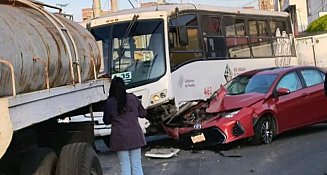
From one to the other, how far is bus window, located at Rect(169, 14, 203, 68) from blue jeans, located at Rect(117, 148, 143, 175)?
555cm

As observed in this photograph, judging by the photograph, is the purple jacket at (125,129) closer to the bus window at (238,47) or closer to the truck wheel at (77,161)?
the truck wheel at (77,161)

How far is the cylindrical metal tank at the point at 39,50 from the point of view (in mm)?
4355

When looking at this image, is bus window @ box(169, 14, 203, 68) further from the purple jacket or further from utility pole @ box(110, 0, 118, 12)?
utility pole @ box(110, 0, 118, 12)

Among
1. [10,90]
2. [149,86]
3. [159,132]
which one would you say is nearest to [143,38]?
[149,86]

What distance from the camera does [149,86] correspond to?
42.9 feet

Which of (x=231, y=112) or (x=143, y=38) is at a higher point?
(x=143, y=38)

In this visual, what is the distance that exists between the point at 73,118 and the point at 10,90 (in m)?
2.87

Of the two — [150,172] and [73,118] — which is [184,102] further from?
[73,118]

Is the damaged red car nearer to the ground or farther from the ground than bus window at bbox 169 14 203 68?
nearer to the ground

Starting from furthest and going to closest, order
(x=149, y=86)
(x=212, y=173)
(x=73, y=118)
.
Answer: (x=149, y=86) < (x=212, y=173) < (x=73, y=118)

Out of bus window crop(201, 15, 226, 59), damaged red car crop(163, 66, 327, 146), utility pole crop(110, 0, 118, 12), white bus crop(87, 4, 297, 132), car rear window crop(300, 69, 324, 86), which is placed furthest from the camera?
utility pole crop(110, 0, 118, 12)

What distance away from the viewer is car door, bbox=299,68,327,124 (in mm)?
13609

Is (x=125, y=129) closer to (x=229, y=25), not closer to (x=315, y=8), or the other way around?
(x=229, y=25)

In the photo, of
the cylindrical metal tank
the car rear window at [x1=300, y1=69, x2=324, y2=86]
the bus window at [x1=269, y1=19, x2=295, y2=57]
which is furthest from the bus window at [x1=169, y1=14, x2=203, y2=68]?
the cylindrical metal tank
